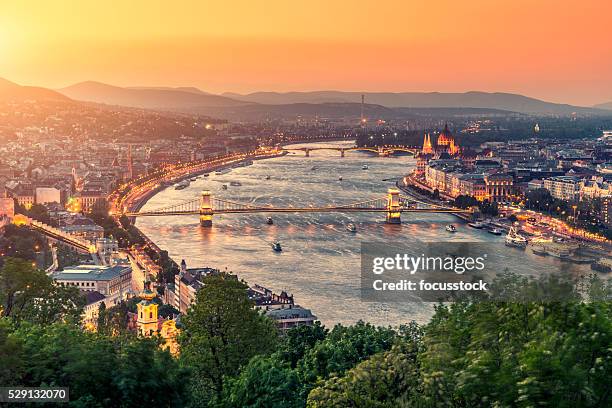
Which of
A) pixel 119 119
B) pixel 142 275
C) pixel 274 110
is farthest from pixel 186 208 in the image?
pixel 274 110

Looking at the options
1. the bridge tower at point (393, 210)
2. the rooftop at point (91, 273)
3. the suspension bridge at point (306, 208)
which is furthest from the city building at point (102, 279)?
the bridge tower at point (393, 210)

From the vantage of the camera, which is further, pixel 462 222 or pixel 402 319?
pixel 462 222

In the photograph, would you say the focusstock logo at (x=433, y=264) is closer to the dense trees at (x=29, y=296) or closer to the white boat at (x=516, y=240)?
the dense trees at (x=29, y=296)

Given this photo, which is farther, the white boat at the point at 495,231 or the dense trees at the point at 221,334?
the white boat at the point at 495,231

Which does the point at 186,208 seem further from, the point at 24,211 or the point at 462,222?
the point at 462,222

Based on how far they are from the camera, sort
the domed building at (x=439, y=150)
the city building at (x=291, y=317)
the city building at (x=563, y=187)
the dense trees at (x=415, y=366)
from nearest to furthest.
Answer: the dense trees at (x=415, y=366)
the city building at (x=291, y=317)
the city building at (x=563, y=187)
the domed building at (x=439, y=150)

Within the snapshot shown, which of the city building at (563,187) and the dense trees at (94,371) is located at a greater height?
the dense trees at (94,371)

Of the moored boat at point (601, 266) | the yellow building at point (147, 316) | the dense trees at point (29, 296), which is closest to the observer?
the dense trees at point (29, 296)
